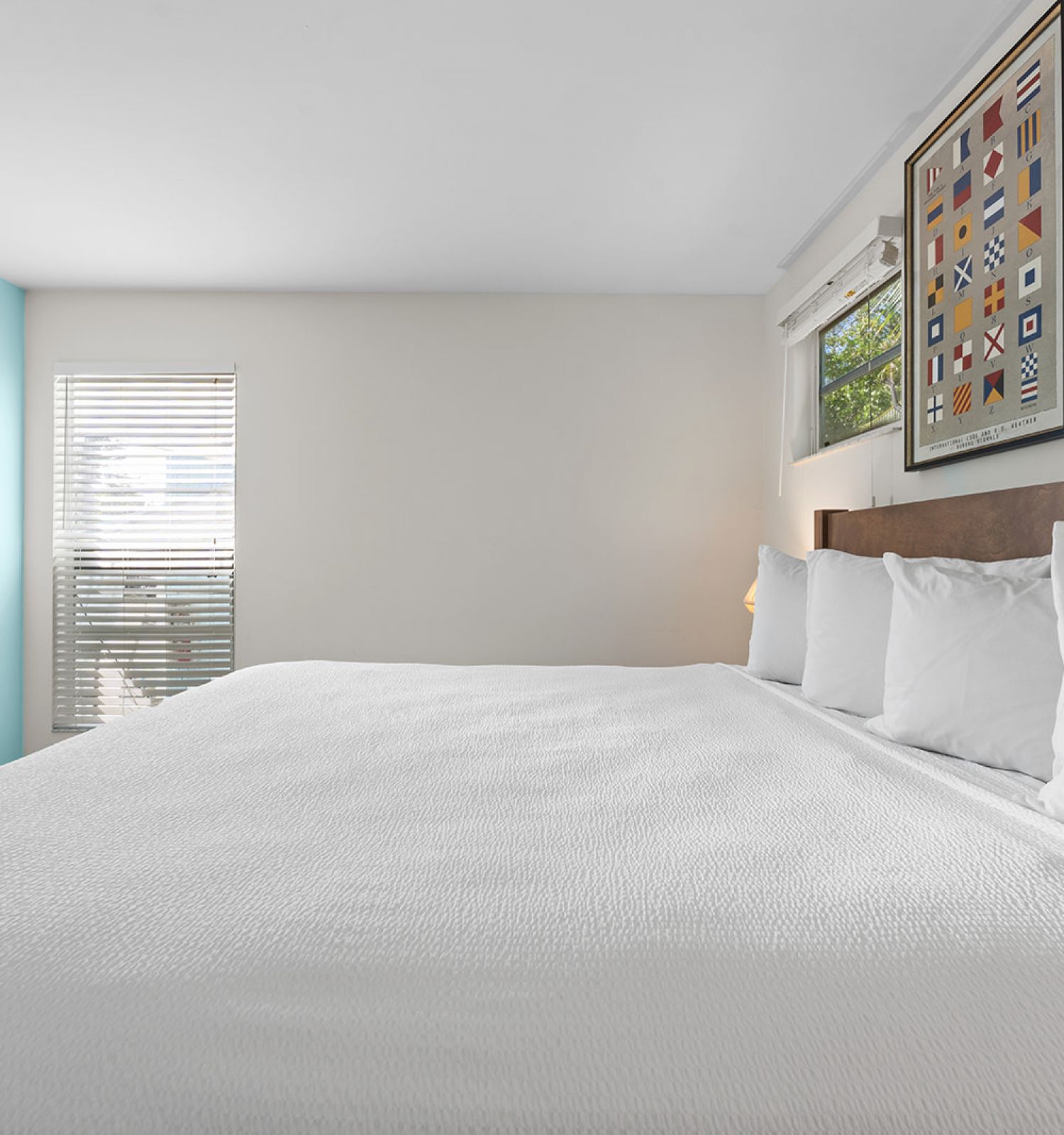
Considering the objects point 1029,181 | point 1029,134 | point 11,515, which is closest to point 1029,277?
point 1029,181

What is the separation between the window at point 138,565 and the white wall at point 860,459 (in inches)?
111

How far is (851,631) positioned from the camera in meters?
1.96

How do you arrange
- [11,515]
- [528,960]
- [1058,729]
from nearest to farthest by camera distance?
[528,960]
[1058,729]
[11,515]

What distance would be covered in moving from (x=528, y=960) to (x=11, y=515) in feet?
13.9

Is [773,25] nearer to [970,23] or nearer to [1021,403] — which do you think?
[970,23]

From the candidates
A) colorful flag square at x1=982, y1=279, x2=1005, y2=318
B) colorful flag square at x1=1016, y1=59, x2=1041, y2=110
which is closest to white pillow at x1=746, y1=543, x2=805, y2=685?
colorful flag square at x1=982, y1=279, x2=1005, y2=318

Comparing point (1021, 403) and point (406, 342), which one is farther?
point (406, 342)

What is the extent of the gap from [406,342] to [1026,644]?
3341mm

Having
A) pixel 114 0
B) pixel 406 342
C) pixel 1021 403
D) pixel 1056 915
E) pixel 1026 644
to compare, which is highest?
pixel 114 0

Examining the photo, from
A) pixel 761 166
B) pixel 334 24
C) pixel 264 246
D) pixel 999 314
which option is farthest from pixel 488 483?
pixel 999 314

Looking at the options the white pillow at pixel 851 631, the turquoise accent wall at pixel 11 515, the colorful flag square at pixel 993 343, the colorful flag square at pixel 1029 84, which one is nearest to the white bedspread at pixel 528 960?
the white pillow at pixel 851 631

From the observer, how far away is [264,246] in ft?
11.3

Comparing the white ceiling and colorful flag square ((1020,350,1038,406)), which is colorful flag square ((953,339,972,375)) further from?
the white ceiling

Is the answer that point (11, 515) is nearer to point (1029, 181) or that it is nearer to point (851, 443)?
point (851, 443)
